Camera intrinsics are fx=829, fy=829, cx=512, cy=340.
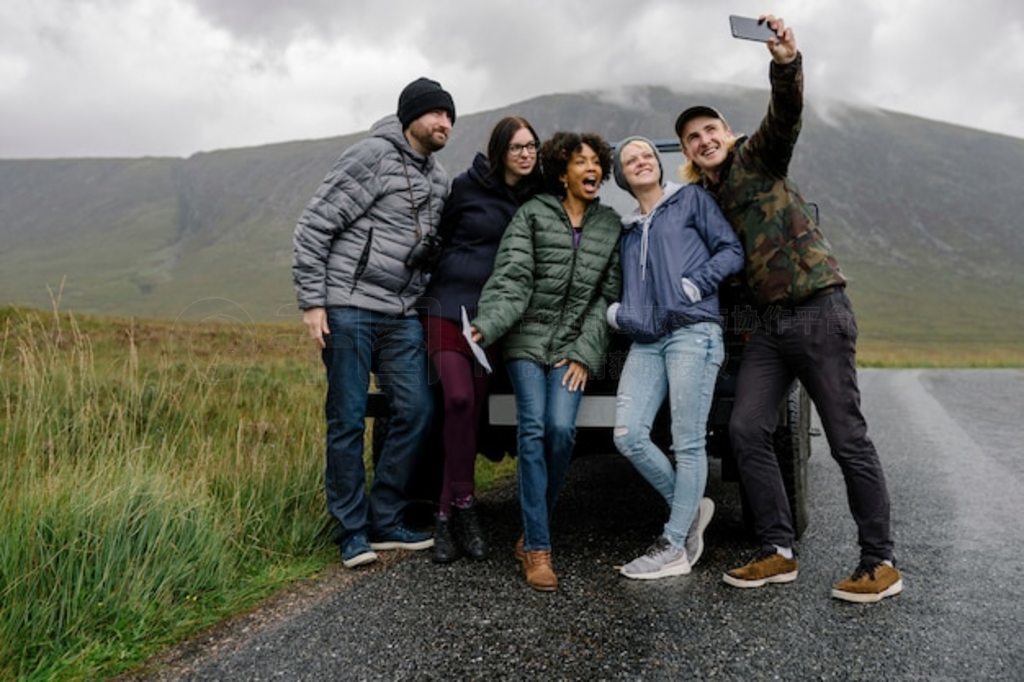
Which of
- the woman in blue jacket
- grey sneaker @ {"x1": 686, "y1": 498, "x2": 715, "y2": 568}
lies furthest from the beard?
grey sneaker @ {"x1": 686, "y1": 498, "x2": 715, "y2": 568}

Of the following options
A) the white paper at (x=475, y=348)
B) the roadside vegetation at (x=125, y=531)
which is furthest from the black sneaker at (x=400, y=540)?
the white paper at (x=475, y=348)

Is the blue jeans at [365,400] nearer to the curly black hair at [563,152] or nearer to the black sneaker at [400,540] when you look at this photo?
the black sneaker at [400,540]

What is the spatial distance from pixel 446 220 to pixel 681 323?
1.42 metres

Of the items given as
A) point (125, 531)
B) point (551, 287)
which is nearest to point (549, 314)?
point (551, 287)

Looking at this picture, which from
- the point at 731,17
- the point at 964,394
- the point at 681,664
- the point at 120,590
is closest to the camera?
the point at 681,664

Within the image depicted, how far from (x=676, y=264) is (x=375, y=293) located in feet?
5.13

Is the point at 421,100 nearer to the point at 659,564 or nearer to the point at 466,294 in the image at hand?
the point at 466,294

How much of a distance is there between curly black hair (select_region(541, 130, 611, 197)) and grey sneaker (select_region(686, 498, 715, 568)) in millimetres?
1785

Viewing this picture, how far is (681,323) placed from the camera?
4.00 m

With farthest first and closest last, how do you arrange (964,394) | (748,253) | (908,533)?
(964,394)
(908,533)
(748,253)

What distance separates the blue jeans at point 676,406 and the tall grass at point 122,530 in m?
1.81

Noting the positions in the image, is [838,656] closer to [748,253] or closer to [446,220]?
[748,253]

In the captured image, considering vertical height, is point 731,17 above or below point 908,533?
above

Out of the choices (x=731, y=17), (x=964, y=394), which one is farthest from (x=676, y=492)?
(x=964, y=394)
